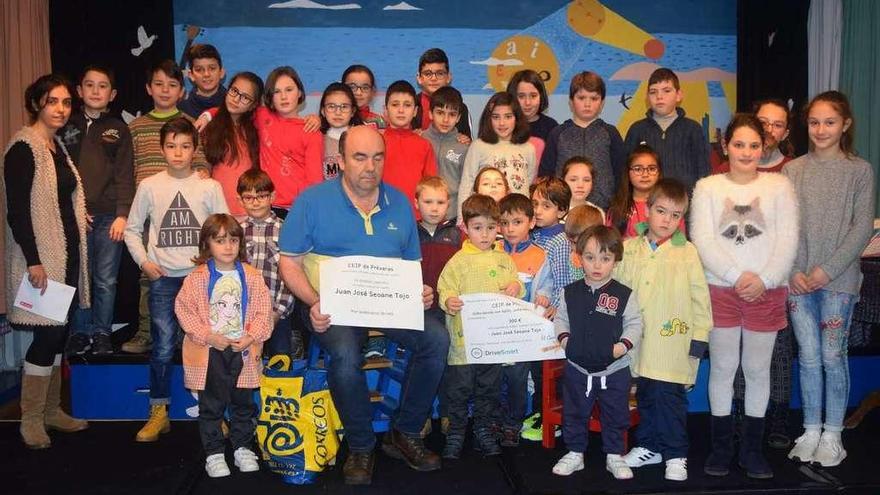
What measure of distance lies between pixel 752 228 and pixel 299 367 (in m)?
2.31

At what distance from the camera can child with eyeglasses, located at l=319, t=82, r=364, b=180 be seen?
4797mm

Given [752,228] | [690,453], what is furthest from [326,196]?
[690,453]

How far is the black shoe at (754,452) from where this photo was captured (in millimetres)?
3879

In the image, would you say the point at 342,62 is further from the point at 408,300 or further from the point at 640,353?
the point at 640,353

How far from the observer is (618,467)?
389 centimetres

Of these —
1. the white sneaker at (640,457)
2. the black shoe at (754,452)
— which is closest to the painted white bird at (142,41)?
the white sneaker at (640,457)

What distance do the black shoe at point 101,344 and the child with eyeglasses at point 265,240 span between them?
4.06ft

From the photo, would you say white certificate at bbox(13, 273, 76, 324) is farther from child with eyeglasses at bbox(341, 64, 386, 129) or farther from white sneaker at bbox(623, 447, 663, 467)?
white sneaker at bbox(623, 447, 663, 467)

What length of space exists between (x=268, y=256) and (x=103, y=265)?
3.96ft

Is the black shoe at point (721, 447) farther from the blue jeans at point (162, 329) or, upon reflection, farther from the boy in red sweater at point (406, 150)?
the blue jeans at point (162, 329)

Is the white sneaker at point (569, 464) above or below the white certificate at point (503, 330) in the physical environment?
below

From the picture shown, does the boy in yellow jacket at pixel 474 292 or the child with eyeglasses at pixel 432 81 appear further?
the child with eyeglasses at pixel 432 81

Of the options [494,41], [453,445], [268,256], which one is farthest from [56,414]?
[494,41]

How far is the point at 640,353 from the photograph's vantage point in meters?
3.90
